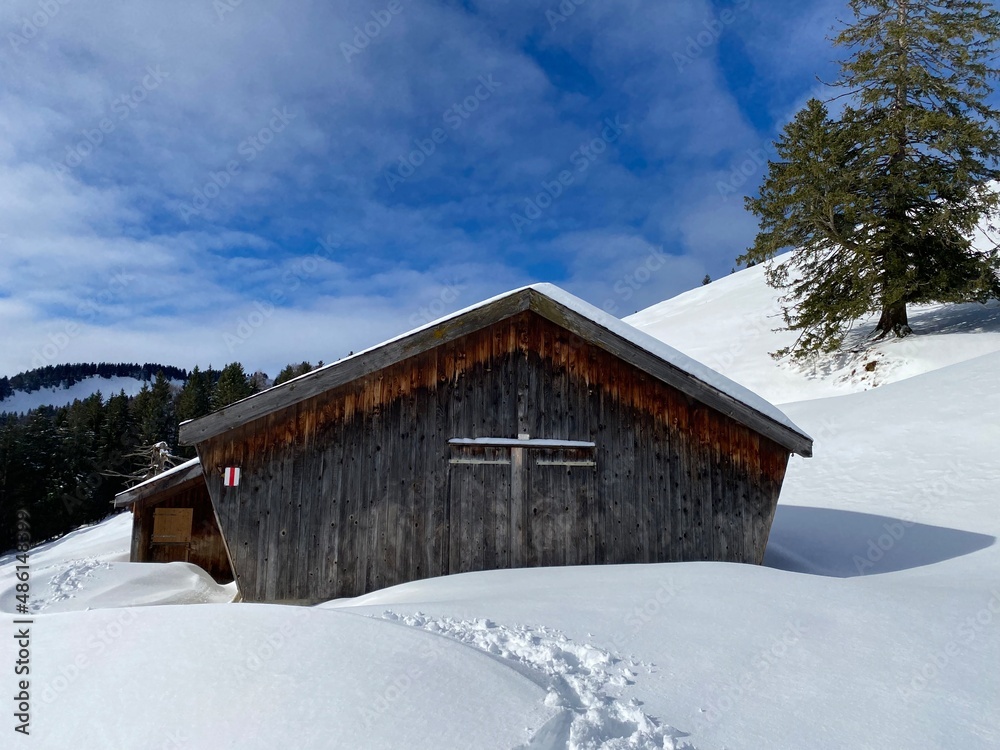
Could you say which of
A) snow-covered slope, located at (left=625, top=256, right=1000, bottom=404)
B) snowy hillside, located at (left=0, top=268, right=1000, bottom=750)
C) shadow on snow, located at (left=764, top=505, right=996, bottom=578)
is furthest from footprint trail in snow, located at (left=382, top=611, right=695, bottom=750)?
snow-covered slope, located at (left=625, top=256, right=1000, bottom=404)

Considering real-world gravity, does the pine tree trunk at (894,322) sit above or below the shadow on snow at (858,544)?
above

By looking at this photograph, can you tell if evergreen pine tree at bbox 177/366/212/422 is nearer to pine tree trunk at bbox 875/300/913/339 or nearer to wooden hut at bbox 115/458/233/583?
wooden hut at bbox 115/458/233/583

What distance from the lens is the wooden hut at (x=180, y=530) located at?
636 inches

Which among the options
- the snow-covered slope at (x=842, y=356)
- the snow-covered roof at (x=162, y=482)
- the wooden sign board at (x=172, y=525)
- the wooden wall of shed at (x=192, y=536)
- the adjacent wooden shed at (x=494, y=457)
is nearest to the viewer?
the adjacent wooden shed at (x=494, y=457)

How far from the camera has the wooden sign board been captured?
16.3 metres

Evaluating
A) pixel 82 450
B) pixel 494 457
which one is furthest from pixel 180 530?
pixel 82 450

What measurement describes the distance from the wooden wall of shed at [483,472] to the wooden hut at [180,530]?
940cm

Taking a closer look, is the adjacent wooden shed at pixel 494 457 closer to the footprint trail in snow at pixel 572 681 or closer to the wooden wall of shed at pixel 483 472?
the wooden wall of shed at pixel 483 472

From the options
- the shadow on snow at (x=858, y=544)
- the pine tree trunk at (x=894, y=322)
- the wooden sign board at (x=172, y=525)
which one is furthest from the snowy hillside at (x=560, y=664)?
the pine tree trunk at (x=894, y=322)

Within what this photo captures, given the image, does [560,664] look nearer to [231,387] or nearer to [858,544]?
[858,544]

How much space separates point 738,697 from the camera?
3.83m

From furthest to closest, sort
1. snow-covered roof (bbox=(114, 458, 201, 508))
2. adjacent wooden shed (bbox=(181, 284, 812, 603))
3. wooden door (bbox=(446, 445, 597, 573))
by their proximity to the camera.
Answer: snow-covered roof (bbox=(114, 458, 201, 508)), wooden door (bbox=(446, 445, 597, 573)), adjacent wooden shed (bbox=(181, 284, 812, 603))

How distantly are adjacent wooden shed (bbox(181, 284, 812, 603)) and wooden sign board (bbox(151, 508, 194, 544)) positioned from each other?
1016cm

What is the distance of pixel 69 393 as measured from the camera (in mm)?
173625
